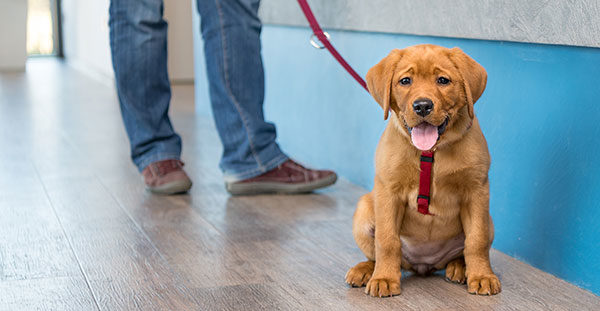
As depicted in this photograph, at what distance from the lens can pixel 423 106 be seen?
146 cm

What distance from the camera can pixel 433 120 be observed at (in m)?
1.48

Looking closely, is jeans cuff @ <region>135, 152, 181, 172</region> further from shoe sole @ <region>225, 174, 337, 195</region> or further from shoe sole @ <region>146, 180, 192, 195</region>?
shoe sole @ <region>225, 174, 337, 195</region>

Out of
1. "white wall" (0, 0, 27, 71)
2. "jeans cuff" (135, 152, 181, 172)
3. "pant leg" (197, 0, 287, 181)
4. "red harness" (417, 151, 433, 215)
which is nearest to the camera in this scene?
"red harness" (417, 151, 433, 215)

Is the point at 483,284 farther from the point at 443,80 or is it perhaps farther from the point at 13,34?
the point at 13,34

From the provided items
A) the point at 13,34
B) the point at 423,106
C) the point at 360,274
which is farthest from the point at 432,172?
the point at 13,34

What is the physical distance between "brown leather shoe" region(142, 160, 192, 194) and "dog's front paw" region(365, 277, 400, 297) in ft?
3.44

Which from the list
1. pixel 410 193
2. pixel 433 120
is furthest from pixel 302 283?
pixel 433 120

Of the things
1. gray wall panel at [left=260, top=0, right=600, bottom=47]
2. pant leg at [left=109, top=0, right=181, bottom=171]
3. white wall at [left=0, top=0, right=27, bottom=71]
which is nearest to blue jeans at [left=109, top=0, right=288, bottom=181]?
pant leg at [left=109, top=0, right=181, bottom=171]

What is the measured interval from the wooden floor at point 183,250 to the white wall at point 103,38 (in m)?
2.63

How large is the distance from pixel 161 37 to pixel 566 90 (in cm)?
132

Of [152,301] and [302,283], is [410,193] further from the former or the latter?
[152,301]

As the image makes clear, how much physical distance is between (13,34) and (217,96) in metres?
5.14

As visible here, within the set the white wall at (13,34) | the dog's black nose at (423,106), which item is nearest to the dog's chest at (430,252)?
the dog's black nose at (423,106)

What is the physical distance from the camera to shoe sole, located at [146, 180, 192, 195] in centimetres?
247
